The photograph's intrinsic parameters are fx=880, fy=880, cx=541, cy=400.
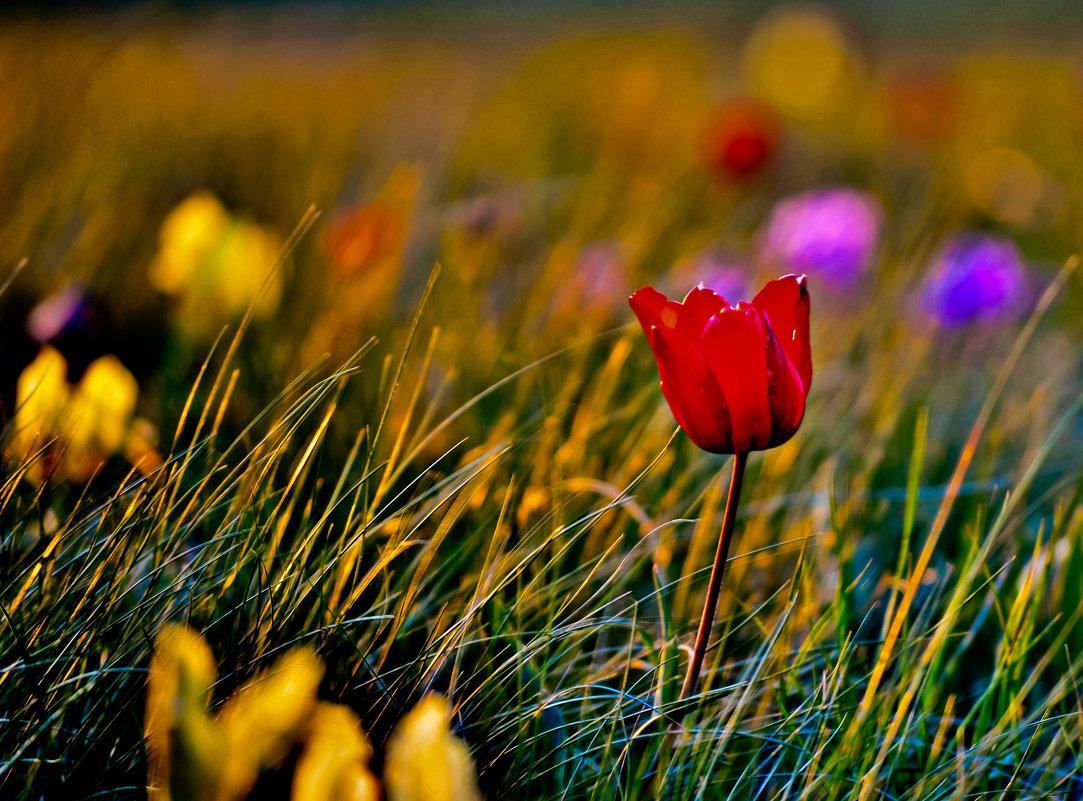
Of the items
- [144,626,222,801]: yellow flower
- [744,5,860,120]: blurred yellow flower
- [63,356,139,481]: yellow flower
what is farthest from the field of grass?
[744,5,860,120]: blurred yellow flower

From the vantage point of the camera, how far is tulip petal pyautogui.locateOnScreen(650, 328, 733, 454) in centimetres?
54

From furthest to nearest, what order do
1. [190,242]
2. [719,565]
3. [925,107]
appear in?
[925,107] → [190,242] → [719,565]

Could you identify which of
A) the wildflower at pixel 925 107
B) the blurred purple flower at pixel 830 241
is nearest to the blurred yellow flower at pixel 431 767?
the blurred purple flower at pixel 830 241

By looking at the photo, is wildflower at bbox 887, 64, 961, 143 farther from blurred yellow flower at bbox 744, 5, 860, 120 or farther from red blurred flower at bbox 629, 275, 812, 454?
red blurred flower at bbox 629, 275, 812, 454

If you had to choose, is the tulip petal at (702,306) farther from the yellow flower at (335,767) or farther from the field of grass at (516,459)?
the yellow flower at (335,767)

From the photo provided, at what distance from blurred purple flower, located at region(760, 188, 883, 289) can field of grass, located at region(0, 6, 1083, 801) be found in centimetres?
5

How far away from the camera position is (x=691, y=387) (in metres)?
0.55

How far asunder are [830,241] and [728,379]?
1.11 m

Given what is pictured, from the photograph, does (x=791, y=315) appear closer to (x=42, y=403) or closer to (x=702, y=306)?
(x=702, y=306)

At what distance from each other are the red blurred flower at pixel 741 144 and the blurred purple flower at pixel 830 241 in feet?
0.87

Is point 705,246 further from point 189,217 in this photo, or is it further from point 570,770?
point 570,770

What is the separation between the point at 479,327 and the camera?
1230mm

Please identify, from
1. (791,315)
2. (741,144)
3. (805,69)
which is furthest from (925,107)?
(791,315)

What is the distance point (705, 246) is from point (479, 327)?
0.53 meters
